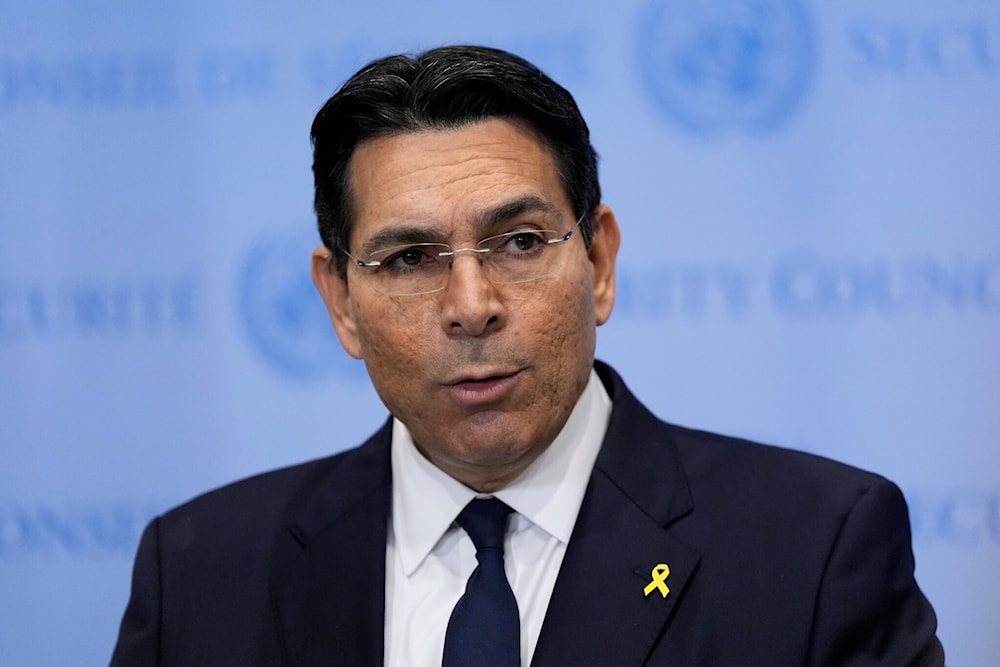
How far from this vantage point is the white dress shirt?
213cm

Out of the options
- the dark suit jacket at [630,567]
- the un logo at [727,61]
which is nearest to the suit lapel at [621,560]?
the dark suit jacket at [630,567]

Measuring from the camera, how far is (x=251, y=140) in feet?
10.1

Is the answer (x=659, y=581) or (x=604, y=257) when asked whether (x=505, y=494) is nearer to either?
(x=659, y=581)

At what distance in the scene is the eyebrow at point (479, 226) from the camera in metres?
2.10

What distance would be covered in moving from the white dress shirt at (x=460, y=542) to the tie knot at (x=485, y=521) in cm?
1

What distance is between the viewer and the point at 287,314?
306cm

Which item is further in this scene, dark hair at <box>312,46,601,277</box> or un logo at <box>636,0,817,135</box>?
un logo at <box>636,0,817,135</box>

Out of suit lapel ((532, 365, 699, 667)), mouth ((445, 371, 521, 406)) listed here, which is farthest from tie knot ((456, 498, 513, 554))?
mouth ((445, 371, 521, 406))

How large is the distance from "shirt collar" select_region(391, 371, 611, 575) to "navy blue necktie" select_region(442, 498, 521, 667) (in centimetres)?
5

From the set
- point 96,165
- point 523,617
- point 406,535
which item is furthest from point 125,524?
point 523,617

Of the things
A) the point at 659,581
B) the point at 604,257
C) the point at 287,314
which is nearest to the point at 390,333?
the point at 604,257

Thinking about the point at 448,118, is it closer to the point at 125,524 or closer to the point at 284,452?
the point at 284,452

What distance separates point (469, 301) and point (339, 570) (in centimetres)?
58

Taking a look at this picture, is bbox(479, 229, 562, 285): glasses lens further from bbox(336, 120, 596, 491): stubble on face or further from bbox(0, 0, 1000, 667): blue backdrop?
bbox(0, 0, 1000, 667): blue backdrop
